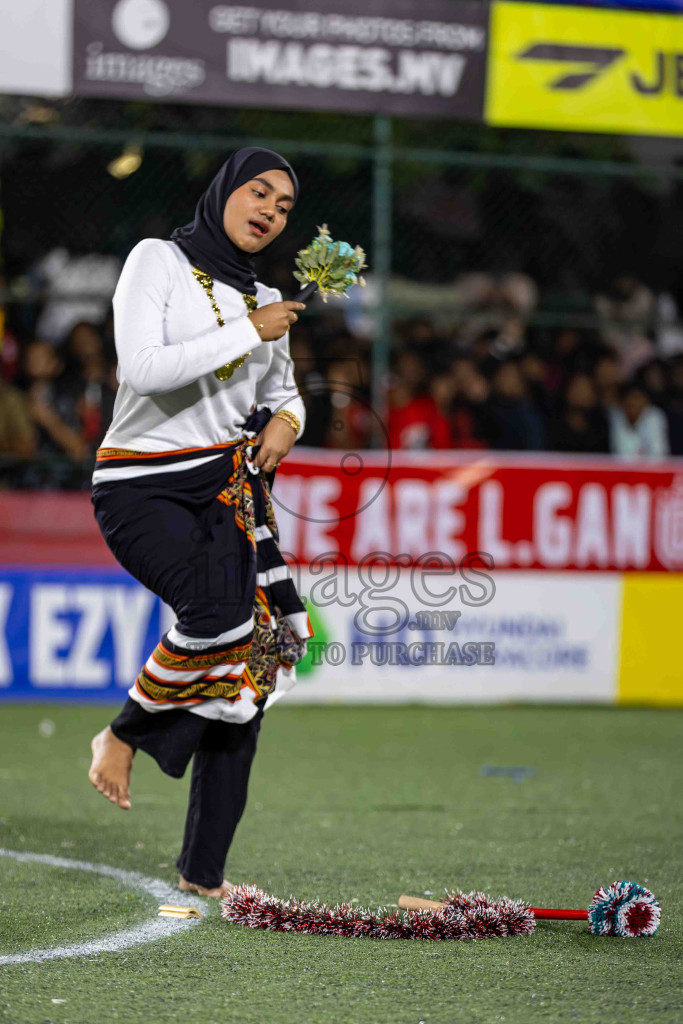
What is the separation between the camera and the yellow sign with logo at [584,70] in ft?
29.7

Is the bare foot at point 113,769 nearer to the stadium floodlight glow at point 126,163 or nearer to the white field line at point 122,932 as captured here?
the white field line at point 122,932

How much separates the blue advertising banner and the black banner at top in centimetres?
292

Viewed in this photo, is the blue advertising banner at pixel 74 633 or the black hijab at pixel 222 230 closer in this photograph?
the black hijab at pixel 222 230

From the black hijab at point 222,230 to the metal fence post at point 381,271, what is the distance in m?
5.08

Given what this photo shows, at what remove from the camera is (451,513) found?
886cm

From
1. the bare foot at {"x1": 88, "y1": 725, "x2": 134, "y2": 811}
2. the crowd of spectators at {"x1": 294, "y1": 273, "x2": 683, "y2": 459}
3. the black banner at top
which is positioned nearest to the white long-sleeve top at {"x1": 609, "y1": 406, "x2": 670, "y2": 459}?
the crowd of spectators at {"x1": 294, "y1": 273, "x2": 683, "y2": 459}

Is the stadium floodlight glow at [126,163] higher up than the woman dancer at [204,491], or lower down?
higher up

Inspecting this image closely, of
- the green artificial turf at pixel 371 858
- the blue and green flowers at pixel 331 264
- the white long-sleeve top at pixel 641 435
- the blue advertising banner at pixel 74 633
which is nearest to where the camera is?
the green artificial turf at pixel 371 858

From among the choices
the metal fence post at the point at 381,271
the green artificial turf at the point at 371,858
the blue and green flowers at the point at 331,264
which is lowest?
the green artificial turf at the point at 371,858

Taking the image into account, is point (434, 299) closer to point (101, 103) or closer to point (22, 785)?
point (101, 103)

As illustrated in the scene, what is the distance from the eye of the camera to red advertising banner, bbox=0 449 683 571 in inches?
340

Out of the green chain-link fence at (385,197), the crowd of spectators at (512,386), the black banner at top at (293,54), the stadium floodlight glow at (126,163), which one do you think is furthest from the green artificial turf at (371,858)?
the stadium floodlight glow at (126,163)

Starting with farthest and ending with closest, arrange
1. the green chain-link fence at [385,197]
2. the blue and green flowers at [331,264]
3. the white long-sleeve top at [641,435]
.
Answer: the white long-sleeve top at [641,435], the green chain-link fence at [385,197], the blue and green flowers at [331,264]

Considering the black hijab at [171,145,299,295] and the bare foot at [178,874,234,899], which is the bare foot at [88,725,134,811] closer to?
the bare foot at [178,874,234,899]
